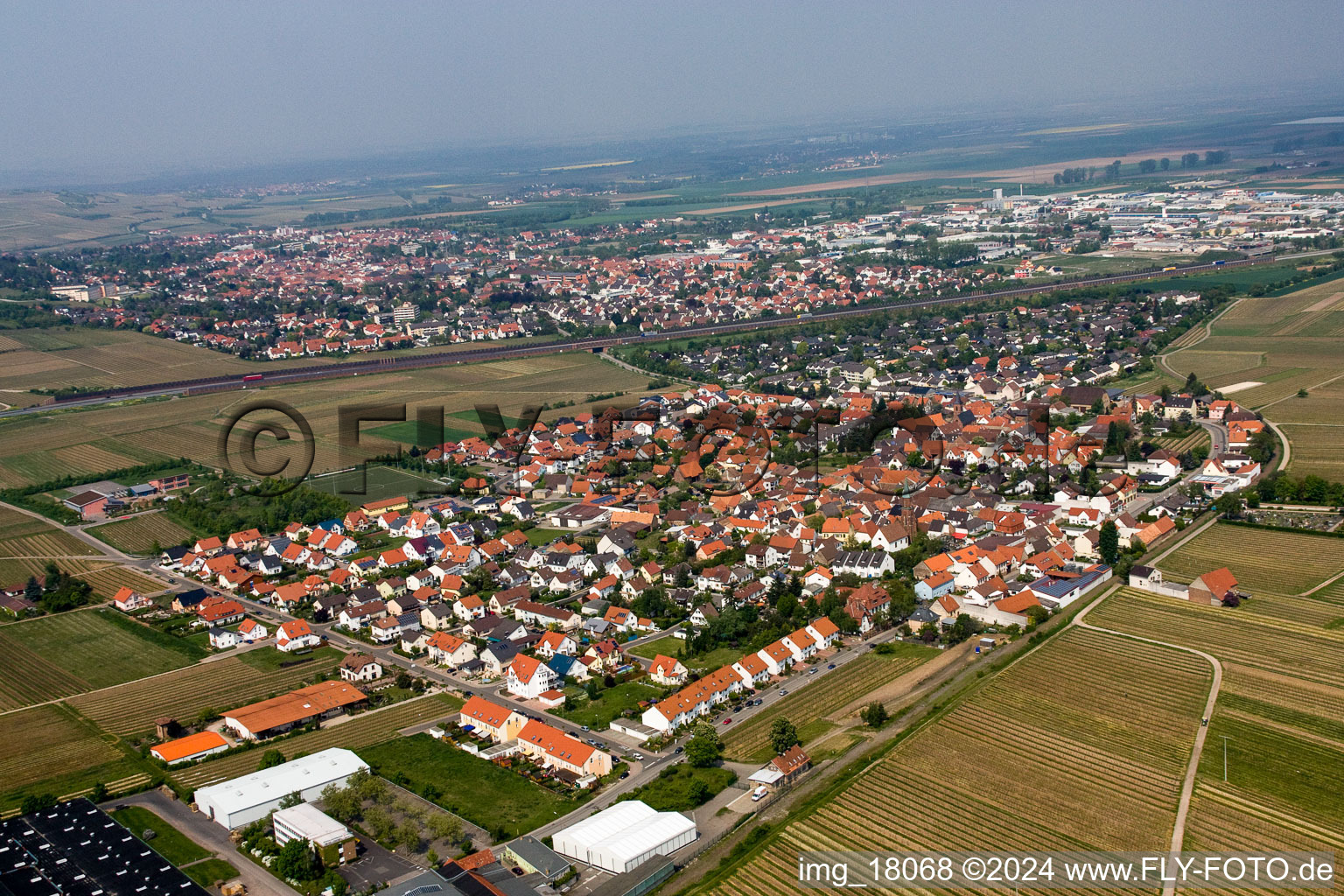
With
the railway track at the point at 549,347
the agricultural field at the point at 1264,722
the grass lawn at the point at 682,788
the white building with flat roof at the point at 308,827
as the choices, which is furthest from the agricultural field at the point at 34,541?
the agricultural field at the point at 1264,722

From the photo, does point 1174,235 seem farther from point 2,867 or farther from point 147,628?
point 2,867

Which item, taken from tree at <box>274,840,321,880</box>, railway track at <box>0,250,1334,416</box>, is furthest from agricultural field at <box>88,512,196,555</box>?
railway track at <box>0,250,1334,416</box>

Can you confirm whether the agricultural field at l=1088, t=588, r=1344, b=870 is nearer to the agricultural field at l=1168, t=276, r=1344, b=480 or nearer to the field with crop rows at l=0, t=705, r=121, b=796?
the agricultural field at l=1168, t=276, r=1344, b=480

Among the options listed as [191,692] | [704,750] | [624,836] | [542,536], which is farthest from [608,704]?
[542,536]

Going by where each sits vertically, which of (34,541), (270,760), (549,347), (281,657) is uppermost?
(549,347)

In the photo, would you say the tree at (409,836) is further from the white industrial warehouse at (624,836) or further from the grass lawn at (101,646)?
the grass lawn at (101,646)

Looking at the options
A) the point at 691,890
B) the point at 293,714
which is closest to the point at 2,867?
the point at 293,714

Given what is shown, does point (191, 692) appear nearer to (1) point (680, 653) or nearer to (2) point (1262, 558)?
(1) point (680, 653)
